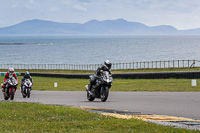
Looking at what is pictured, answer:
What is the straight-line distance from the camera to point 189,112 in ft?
43.5

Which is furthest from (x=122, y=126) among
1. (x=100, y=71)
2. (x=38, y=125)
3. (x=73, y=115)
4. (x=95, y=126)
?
(x=100, y=71)

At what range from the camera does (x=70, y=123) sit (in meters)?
10.3

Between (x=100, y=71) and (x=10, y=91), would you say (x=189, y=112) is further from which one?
(x=10, y=91)

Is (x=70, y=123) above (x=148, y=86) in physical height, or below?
above

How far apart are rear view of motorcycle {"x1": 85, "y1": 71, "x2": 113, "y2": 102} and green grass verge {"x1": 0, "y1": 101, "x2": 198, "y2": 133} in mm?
4632

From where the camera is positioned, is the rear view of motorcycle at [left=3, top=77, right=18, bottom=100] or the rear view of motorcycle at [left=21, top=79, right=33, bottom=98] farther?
the rear view of motorcycle at [left=21, top=79, right=33, bottom=98]

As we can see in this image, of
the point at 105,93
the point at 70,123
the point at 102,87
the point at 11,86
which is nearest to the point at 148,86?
the point at 11,86

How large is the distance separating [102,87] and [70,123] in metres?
7.81

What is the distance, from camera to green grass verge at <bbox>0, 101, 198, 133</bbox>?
9.10 m

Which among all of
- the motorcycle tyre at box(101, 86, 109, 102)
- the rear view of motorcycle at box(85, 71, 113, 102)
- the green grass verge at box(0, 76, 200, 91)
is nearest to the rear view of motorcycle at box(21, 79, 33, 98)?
the rear view of motorcycle at box(85, 71, 113, 102)

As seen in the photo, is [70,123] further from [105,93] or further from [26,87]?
[26,87]

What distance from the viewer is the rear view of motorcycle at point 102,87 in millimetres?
17406

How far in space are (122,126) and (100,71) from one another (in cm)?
822

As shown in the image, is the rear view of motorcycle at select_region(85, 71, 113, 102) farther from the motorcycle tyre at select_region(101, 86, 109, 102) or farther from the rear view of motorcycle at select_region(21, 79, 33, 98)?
the rear view of motorcycle at select_region(21, 79, 33, 98)
